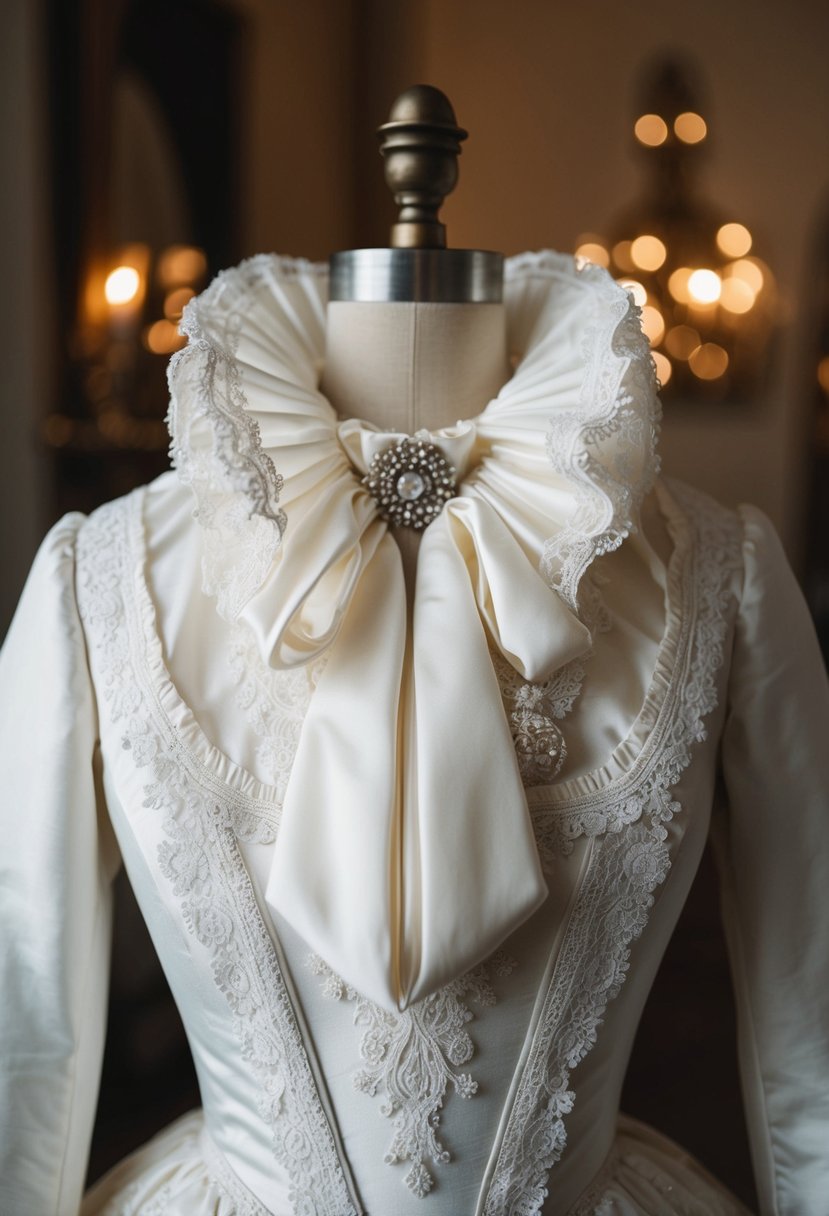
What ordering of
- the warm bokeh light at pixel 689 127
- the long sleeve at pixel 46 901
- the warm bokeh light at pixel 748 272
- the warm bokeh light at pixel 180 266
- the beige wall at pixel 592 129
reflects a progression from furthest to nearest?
1. the beige wall at pixel 592 129
2. the warm bokeh light at pixel 689 127
3. the warm bokeh light at pixel 748 272
4. the warm bokeh light at pixel 180 266
5. the long sleeve at pixel 46 901

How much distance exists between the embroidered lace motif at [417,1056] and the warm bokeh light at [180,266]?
8.30ft

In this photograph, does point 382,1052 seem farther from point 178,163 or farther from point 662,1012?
point 178,163

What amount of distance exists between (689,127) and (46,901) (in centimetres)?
331

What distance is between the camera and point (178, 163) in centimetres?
323

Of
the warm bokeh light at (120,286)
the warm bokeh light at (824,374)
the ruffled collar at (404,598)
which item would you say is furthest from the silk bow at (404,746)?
the warm bokeh light at (824,374)

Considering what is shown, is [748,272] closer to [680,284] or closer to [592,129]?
[680,284]

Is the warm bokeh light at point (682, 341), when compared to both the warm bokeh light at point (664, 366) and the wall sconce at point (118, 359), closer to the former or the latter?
the warm bokeh light at point (664, 366)

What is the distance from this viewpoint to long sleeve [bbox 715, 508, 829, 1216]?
923 millimetres

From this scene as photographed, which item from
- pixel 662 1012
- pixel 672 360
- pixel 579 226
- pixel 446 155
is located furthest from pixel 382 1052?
pixel 579 226

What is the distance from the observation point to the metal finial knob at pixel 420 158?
885 millimetres

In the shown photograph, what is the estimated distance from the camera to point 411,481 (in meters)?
0.91

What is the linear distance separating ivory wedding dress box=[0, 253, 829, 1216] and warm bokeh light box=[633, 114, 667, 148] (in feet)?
9.37

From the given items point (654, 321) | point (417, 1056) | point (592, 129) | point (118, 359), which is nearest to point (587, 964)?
point (417, 1056)

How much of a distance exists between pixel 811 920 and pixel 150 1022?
204cm
